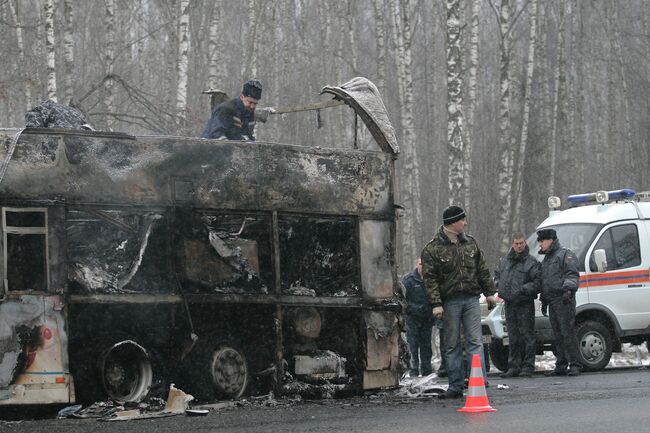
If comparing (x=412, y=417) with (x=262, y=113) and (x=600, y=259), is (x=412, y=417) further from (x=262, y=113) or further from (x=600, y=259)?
(x=600, y=259)

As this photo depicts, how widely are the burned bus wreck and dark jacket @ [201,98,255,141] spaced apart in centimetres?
93

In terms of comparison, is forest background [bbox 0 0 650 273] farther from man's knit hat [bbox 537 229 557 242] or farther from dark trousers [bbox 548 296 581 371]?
dark trousers [bbox 548 296 581 371]

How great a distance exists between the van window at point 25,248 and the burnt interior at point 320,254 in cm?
252

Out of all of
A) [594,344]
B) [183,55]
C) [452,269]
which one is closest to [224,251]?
[452,269]

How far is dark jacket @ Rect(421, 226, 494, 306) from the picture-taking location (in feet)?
41.5

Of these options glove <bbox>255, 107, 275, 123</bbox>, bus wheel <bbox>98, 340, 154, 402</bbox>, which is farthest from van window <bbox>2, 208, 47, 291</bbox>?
glove <bbox>255, 107, 275, 123</bbox>

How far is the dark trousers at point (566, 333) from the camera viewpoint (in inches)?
684

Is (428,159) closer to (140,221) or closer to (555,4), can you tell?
(555,4)

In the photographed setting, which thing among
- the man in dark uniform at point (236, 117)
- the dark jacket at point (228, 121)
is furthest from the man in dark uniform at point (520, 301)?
the dark jacket at point (228, 121)

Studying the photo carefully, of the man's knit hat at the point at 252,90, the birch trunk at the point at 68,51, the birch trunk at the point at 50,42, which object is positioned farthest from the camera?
the birch trunk at the point at 68,51

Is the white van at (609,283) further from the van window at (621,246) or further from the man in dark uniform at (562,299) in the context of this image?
the man in dark uniform at (562,299)

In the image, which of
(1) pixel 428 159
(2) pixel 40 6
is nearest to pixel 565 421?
(2) pixel 40 6

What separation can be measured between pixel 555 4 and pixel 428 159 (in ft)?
26.4

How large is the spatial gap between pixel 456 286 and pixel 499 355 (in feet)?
23.9
